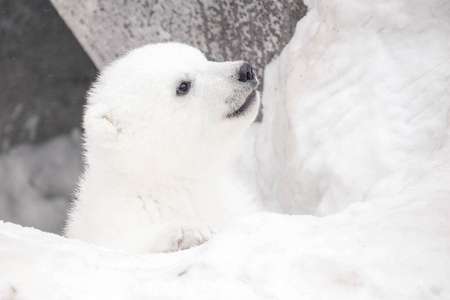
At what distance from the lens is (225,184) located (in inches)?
160

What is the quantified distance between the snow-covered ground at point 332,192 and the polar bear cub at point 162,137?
879 millimetres

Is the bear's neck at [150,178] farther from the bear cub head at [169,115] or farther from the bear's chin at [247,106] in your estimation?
the bear's chin at [247,106]

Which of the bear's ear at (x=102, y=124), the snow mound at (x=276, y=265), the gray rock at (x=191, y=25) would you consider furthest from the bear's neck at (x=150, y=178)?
the gray rock at (x=191, y=25)

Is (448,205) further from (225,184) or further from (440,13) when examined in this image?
(440,13)

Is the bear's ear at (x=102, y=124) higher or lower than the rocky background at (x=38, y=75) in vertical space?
higher

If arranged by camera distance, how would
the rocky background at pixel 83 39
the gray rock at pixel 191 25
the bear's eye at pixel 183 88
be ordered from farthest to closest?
the rocky background at pixel 83 39
the gray rock at pixel 191 25
the bear's eye at pixel 183 88

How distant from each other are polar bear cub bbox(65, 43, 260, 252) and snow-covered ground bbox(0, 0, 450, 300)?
2.89ft

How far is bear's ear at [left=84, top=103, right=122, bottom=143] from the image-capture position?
3684mm

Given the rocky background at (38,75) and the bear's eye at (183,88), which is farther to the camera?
the rocky background at (38,75)

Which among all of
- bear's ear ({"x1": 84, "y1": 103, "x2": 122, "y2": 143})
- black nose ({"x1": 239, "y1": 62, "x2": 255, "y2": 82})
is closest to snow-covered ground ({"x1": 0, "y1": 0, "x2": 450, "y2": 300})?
black nose ({"x1": 239, "y1": 62, "x2": 255, "y2": 82})

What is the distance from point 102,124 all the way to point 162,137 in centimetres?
36

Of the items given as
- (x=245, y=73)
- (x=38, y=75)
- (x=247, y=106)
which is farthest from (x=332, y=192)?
(x=38, y=75)

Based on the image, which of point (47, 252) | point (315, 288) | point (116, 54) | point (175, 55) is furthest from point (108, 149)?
point (116, 54)

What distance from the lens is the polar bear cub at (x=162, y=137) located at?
144 inches
